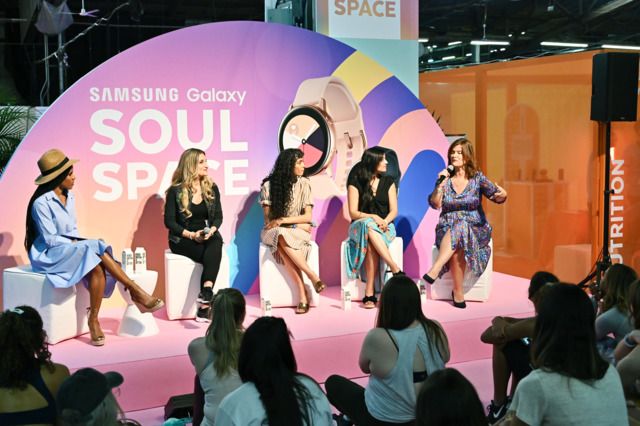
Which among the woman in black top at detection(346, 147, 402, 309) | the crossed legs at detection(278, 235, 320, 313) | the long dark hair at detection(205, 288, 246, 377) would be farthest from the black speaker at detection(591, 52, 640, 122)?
the long dark hair at detection(205, 288, 246, 377)

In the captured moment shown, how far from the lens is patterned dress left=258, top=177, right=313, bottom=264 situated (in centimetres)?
627

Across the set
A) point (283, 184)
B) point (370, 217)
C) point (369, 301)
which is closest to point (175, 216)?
point (283, 184)

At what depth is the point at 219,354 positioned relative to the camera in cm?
350

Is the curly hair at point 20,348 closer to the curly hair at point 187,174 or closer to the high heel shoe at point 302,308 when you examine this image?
the curly hair at point 187,174

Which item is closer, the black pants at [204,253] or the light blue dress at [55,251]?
the light blue dress at [55,251]

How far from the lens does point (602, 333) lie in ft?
13.8

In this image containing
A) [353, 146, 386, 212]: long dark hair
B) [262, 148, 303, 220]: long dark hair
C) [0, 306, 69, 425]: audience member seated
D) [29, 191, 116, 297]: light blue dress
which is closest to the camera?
[0, 306, 69, 425]: audience member seated

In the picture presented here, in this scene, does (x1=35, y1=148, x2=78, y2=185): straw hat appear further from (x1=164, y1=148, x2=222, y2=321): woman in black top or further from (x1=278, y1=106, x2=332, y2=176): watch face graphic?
(x1=278, y1=106, x2=332, y2=176): watch face graphic

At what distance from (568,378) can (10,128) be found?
21.0ft

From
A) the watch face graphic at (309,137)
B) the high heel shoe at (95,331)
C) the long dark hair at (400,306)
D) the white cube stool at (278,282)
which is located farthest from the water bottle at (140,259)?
the long dark hair at (400,306)

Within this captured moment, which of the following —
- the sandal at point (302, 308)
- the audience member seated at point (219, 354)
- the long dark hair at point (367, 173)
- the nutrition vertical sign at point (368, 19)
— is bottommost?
the sandal at point (302, 308)

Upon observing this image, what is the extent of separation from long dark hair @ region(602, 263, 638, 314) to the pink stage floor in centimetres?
127

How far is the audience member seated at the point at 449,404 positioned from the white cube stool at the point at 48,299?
12.4 feet

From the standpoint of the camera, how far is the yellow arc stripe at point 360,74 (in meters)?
7.35
